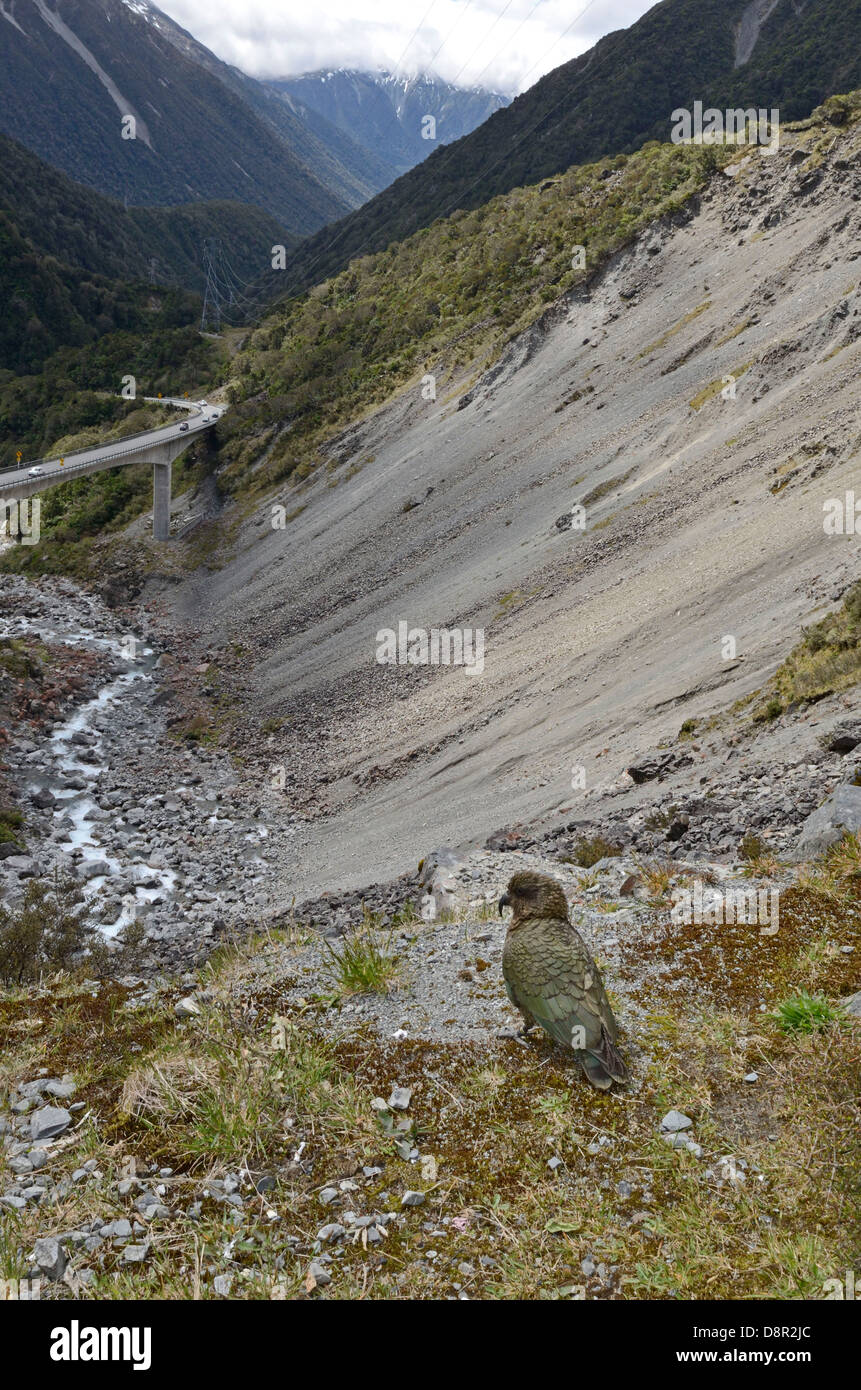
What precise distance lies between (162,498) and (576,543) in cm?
3359

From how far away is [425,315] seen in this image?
53.4 metres

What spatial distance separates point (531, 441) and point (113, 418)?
5688 centimetres

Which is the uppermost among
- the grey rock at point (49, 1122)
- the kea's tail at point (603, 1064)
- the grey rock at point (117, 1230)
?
the kea's tail at point (603, 1064)

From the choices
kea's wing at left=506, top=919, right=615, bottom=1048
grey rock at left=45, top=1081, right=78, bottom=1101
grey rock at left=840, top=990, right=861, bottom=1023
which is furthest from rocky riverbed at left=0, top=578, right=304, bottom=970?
grey rock at left=840, top=990, right=861, bottom=1023

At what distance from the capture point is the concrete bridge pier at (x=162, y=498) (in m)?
51.3

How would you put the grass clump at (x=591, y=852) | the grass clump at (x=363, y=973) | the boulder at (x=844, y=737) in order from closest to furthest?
1. the grass clump at (x=363, y=973)
2. the boulder at (x=844, y=737)
3. the grass clump at (x=591, y=852)

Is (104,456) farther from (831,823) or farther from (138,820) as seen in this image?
(831,823)

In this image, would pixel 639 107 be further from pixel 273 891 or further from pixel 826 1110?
pixel 826 1110

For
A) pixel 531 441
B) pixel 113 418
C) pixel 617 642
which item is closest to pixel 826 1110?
pixel 617 642

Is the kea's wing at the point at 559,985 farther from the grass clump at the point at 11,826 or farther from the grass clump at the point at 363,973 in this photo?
the grass clump at the point at 11,826

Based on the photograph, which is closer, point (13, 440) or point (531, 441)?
point (531, 441)

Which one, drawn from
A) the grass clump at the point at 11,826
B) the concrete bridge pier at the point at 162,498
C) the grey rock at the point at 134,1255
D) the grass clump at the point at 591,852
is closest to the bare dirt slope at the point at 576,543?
the grass clump at the point at 591,852

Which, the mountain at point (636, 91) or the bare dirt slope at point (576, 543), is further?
the mountain at point (636, 91)

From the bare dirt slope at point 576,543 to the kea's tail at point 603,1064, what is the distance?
10.5 meters
